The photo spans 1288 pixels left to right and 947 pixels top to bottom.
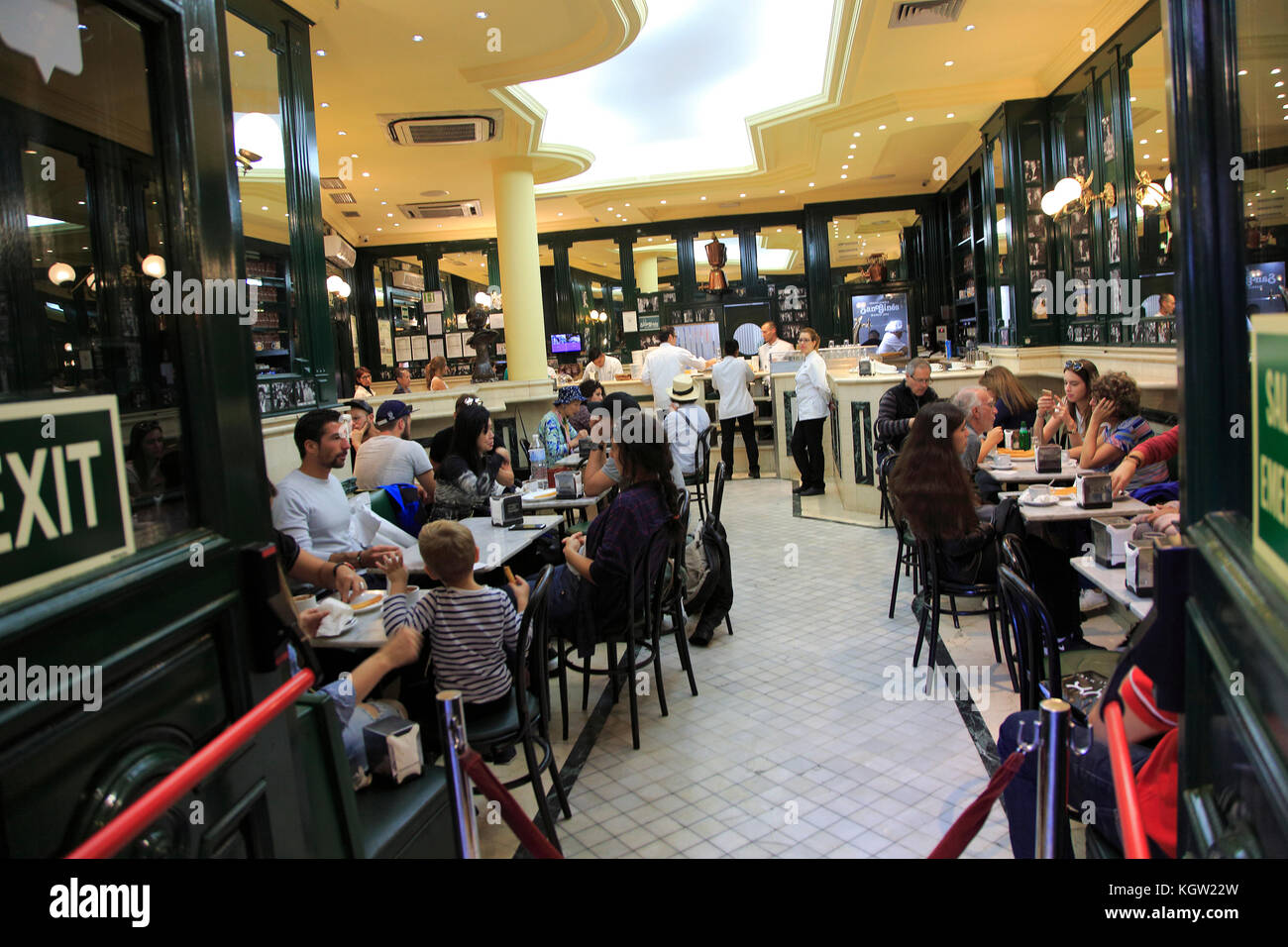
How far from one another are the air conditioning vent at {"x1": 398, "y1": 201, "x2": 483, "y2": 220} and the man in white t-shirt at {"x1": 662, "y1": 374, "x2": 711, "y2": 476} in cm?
482

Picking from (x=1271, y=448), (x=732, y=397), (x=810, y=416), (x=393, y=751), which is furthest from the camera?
(x=732, y=397)

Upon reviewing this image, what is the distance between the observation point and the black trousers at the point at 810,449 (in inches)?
373

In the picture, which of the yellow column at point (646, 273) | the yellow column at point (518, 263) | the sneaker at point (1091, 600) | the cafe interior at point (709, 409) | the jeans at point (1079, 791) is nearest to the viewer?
the cafe interior at point (709, 409)

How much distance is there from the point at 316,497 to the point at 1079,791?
10.9ft

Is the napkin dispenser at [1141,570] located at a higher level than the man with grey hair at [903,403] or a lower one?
lower

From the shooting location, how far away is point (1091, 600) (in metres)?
5.14

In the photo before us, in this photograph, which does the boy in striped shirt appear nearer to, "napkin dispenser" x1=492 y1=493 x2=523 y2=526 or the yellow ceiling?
"napkin dispenser" x1=492 y1=493 x2=523 y2=526

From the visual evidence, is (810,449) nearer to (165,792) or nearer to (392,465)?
(392,465)

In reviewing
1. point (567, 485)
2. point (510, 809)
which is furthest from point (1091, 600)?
point (510, 809)

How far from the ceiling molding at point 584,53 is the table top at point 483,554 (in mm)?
3831

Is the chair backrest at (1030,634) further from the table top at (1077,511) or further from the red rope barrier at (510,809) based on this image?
the red rope barrier at (510,809)

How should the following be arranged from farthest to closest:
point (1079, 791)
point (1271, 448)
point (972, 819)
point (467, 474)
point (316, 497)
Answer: point (467, 474)
point (316, 497)
point (1079, 791)
point (972, 819)
point (1271, 448)

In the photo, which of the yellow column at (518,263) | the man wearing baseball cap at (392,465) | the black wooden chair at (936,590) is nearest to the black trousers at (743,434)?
the yellow column at (518,263)

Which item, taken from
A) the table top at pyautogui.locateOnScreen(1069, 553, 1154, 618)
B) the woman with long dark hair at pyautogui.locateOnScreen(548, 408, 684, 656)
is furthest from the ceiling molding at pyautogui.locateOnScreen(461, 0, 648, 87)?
the table top at pyautogui.locateOnScreen(1069, 553, 1154, 618)
